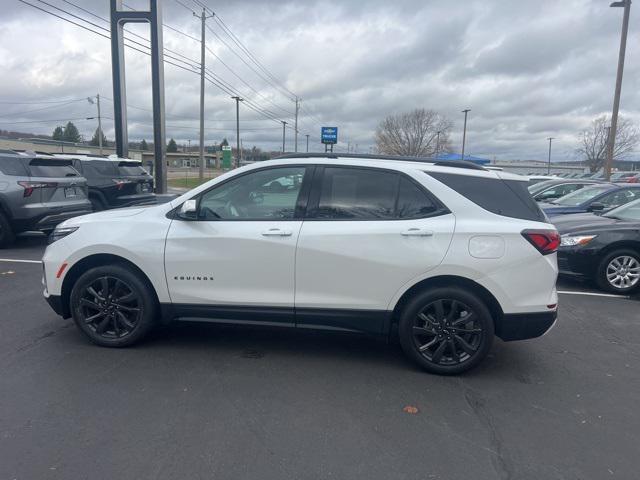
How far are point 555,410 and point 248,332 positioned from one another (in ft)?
9.44

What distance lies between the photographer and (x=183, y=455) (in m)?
2.96

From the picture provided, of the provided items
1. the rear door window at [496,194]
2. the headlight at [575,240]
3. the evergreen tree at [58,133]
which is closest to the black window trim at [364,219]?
the rear door window at [496,194]

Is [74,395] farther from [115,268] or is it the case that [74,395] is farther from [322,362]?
[322,362]

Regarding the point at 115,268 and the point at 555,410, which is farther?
the point at 115,268

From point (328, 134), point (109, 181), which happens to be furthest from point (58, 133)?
point (109, 181)

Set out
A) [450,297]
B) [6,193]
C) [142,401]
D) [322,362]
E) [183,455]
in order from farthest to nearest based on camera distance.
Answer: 1. [6,193]
2. [322,362]
3. [450,297]
4. [142,401]
5. [183,455]

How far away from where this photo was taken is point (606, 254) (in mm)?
7152

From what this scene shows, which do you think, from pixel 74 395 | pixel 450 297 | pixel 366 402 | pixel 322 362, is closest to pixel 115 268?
pixel 74 395

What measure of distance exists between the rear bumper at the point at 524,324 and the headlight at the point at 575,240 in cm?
366

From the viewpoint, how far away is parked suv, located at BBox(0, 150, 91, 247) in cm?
902

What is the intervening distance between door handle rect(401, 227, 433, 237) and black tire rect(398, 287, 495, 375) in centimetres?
46

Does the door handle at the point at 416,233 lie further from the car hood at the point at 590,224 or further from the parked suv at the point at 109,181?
the parked suv at the point at 109,181

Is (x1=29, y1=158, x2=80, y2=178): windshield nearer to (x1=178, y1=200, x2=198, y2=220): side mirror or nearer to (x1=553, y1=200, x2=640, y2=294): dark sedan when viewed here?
(x1=178, y1=200, x2=198, y2=220): side mirror

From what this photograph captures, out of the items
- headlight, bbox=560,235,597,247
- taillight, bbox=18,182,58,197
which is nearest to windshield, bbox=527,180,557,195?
headlight, bbox=560,235,597,247
